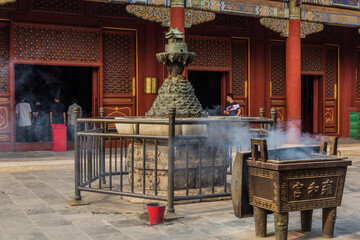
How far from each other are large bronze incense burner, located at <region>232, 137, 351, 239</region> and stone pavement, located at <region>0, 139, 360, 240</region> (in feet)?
0.91

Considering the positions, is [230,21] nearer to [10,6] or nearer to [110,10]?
[110,10]

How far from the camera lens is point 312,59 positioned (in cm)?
1552

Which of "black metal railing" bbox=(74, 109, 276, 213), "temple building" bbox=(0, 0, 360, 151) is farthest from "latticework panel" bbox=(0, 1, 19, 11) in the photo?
"black metal railing" bbox=(74, 109, 276, 213)

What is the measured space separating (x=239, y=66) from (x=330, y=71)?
374cm

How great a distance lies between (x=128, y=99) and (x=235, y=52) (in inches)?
148

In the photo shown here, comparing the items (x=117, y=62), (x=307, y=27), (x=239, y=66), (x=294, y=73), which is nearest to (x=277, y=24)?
(x=307, y=27)

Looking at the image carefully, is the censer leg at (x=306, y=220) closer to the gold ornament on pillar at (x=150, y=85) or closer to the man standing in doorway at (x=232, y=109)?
the man standing in doorway at (x=232, y=109)

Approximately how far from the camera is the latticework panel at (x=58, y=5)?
37.6ft

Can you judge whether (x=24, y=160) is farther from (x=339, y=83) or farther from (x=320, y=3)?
(x=339, y=83)

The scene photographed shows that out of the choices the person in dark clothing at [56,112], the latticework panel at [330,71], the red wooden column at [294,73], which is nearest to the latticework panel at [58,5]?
the person in dark clothing at [56,112]

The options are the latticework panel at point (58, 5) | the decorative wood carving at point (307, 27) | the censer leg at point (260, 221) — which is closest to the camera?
the censer leg at point (260, 221)

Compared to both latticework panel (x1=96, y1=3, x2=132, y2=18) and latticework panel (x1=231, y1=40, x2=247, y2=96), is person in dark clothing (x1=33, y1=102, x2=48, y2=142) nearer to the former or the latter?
latticework panel (x1=96, y1=3, x2=132, y2=18)

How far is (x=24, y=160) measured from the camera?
31.9ft

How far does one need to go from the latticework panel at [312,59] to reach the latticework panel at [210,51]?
301 cm
